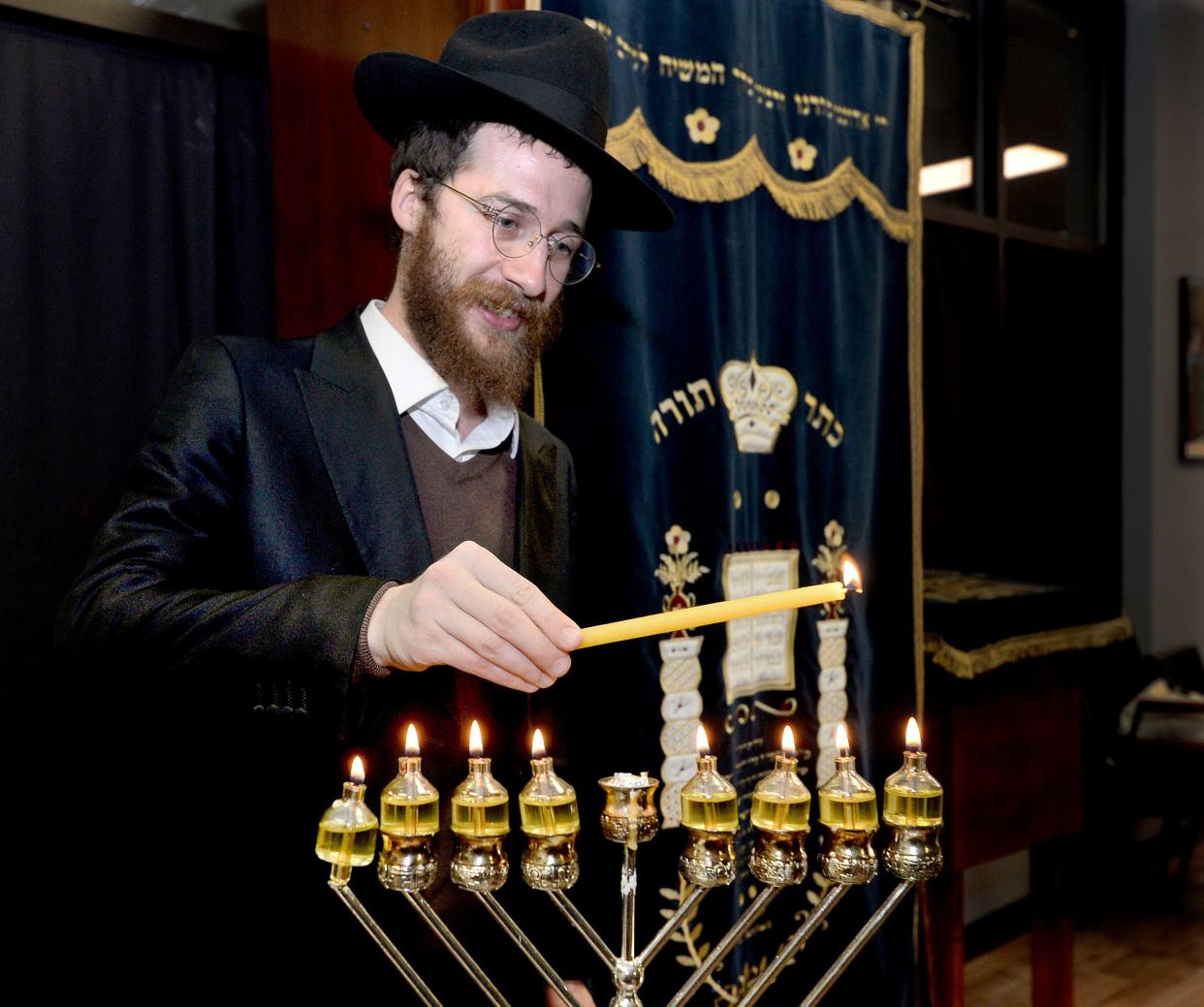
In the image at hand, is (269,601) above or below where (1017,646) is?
above

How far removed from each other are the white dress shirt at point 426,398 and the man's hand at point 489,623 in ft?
1.74

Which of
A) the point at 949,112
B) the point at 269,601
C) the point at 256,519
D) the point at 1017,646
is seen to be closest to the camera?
the point at 269,601

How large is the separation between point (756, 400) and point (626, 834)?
138 cm

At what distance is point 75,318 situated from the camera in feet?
6.28

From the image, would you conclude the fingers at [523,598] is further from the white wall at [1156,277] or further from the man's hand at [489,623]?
the white wall at [1156,277]

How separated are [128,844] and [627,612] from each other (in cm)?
103

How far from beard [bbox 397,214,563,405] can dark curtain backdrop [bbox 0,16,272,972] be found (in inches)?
34.1

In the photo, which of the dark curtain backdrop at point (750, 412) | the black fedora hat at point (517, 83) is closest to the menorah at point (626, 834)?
the black fedora hat at point (517, 83)

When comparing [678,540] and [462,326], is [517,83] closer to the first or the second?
[462,326]

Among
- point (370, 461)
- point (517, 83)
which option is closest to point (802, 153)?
point (517, 83)

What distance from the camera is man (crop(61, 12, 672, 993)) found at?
1.16 metres

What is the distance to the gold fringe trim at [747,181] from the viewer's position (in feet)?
6.04

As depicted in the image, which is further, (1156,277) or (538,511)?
(1156,277)

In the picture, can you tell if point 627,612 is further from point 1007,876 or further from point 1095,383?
point 1095,383
